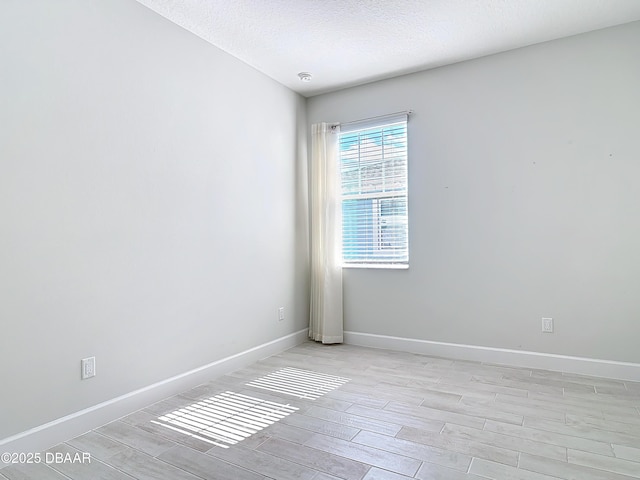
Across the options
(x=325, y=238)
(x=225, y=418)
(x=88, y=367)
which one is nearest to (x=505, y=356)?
(x=325, y=238)

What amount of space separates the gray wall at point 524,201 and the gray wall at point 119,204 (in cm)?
149

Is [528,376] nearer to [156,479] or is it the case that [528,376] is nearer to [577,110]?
[577,110]

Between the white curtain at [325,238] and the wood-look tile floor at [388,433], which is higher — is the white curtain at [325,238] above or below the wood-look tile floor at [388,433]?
above

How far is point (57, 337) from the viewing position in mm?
2178

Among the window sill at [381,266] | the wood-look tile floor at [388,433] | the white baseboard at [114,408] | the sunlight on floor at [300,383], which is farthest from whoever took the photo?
the window sill at [381,266]

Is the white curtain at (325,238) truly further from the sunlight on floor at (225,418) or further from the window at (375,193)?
the sunlight on floor at (225,418)

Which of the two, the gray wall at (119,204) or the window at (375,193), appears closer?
the gray wall at (119,204)

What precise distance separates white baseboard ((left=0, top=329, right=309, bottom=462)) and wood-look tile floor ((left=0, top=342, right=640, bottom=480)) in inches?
2.3

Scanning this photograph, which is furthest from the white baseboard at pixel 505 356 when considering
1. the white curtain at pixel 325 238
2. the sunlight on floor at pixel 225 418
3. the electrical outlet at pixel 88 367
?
the electrical outlet at pixel 88 367

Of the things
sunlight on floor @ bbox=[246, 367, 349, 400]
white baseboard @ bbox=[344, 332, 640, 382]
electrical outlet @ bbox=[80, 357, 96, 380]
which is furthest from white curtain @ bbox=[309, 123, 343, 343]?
electrical outlet @ bbox=[80, 357, 96, 380]

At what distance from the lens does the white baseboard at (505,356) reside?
3051 mm

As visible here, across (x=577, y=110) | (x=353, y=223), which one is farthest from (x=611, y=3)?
(x=353, y=223)

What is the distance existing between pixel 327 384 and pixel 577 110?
2.95 metres

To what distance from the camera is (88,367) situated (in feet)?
7.59
